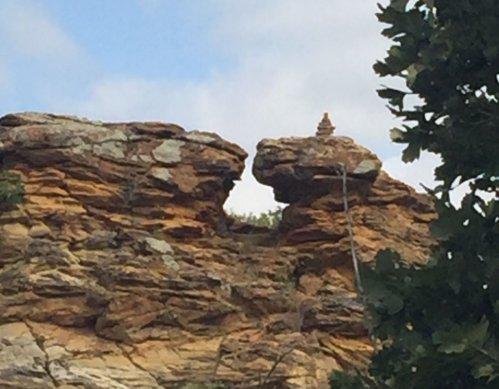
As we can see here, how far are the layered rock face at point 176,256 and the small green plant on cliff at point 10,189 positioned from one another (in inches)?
5.5

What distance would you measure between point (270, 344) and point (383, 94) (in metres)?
11.1

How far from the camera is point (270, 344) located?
58.4 feet

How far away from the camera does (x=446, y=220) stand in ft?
21.4

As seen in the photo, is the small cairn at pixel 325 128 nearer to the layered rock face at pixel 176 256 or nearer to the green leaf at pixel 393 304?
the layered rock face at pixel 176 256

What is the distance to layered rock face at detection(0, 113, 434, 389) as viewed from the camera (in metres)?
17.5

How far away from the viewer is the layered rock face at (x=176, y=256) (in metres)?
17.5

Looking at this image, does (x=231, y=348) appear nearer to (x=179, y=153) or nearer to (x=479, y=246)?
(x=179, y=153)

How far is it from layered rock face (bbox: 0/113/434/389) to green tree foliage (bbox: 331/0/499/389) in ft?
33.3

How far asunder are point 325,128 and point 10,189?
281 inches

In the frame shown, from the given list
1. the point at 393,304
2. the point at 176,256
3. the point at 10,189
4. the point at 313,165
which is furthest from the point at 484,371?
the point at 10,189

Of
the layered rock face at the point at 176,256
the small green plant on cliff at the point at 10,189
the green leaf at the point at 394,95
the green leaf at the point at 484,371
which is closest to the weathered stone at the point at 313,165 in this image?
the layered rock face at the point at 176,256

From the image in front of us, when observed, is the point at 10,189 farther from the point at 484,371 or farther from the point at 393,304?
the point at 484,371

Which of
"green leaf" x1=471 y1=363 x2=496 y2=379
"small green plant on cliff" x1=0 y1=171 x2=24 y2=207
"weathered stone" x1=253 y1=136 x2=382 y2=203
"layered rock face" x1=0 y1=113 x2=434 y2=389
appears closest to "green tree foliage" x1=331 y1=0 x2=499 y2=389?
"green leaf" x1=471 y1=363 x2=496 y2=379

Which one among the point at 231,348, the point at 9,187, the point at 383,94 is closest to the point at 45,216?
the point at 9,187
